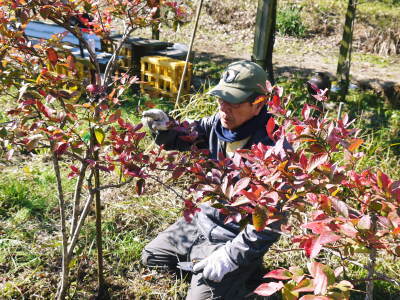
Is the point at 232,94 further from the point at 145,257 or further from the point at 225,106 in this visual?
the point at 145,257

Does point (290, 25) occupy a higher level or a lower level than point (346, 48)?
higher

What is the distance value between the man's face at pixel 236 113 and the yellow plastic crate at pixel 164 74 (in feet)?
9.91

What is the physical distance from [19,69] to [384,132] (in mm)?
3926

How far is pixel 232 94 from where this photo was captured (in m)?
2.18

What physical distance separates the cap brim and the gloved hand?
11.1 inches

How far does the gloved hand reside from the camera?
7.19ft

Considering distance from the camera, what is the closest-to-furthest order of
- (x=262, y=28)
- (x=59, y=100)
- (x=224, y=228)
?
1. (x=59, y=100)
2. (x=224, y=228)
3. (x=262, y=28)

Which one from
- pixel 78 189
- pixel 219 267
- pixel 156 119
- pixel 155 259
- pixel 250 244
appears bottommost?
pixel 155 259

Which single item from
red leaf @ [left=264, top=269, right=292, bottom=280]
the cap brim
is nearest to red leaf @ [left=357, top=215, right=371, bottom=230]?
red leaf @ [left=264, top=269, right=292, bottom=280]

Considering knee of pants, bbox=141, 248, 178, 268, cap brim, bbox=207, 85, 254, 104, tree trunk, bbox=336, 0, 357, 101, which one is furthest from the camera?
tree trunk, bbox=336, 0, 357, 101

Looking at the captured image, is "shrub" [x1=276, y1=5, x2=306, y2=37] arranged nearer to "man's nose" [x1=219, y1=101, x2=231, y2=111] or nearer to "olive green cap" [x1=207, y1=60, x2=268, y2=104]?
"olive green cap" [x1=207, y1=60, x2=268, y2=104]

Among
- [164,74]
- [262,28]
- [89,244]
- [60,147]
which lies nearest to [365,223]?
[60,147]

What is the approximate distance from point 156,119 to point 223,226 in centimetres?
77

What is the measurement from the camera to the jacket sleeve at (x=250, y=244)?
6.67 feet
